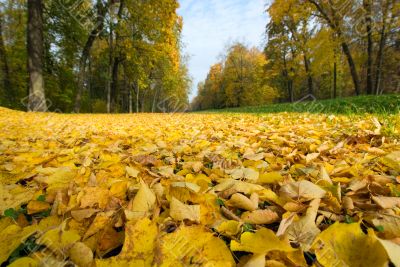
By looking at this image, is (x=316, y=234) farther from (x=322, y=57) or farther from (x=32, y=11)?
(x=322, y=57)

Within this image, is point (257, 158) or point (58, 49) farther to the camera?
point (58, 49)

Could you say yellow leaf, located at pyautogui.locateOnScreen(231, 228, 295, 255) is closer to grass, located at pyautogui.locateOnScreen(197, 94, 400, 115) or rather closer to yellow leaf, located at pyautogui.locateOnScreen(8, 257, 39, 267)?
yellow leaf, located at pyautogui.locateOnScreen(8, 257, 39, 267)

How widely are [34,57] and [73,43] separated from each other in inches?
324

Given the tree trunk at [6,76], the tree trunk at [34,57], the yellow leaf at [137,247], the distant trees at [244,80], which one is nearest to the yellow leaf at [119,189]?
the yellow leaf at [137,247]

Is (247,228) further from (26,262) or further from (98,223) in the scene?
(26,262)

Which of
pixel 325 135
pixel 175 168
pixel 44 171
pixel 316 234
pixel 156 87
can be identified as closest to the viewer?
pixel 316 234

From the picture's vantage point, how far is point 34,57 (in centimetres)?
915

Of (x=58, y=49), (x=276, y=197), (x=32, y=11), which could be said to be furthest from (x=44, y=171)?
(x=58, y=49)

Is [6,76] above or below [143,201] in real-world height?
above

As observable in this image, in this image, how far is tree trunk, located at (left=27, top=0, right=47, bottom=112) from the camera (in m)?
9.05

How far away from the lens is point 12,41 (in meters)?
19.4

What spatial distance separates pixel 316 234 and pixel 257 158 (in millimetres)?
910

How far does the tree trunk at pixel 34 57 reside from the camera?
9055 millimetres

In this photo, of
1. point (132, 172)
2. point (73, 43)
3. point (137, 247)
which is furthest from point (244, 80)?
point (137, 247)
